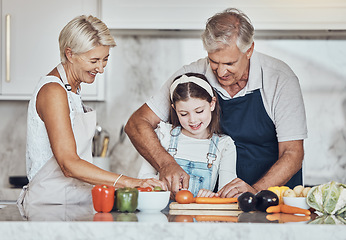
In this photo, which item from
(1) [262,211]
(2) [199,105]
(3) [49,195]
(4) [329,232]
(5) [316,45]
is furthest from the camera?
(5) [316,45]

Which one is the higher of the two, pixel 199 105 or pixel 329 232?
pixel 199 105

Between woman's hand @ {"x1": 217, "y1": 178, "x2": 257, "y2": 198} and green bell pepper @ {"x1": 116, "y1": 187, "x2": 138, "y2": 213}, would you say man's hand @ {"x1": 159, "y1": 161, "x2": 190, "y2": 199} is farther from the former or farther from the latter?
green bell pepper @ {"x1": 116, "y1": 187, "x2": 138, "y2": 213}

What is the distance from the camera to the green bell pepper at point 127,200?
5.09ft

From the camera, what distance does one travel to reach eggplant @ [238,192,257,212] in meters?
1.60

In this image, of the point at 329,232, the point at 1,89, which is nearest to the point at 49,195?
the point at 329,232

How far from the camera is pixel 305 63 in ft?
11.1

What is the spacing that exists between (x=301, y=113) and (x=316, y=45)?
1.25 metres

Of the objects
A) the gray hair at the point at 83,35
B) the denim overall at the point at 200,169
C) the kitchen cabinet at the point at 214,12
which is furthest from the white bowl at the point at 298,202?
the kitchen cabinet at the point at 214,12

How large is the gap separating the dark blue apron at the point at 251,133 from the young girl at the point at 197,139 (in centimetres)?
5

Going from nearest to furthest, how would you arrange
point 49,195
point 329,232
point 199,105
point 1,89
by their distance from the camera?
point 329,232 → point 49,195 → point 199,105 → point 1,89

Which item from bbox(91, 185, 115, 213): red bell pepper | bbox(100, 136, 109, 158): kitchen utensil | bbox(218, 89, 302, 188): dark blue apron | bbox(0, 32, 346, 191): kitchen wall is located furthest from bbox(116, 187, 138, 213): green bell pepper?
bbox(0, 32, 346, 191): kitchen wall

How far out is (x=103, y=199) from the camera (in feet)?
5.06

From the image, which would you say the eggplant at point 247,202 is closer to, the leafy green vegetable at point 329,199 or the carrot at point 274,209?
the carrot at point 274,209

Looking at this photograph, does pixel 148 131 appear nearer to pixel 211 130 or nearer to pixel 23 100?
pixel 211 130
